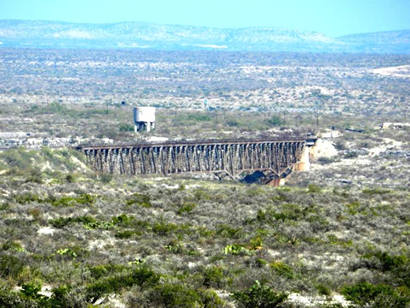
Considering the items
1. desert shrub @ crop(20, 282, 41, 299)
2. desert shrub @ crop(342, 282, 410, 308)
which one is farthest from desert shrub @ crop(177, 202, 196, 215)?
desert shrub @ crop(20, 282, 41, 299)

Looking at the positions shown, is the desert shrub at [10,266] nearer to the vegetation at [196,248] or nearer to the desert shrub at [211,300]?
the vegetation at [196,248]

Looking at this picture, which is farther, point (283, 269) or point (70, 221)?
point (70, 221)

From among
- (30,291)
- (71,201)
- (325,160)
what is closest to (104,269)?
(30,291)

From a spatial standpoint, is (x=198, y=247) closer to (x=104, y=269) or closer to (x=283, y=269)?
(x=283, y=269)

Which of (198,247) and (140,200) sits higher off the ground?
(198,247)

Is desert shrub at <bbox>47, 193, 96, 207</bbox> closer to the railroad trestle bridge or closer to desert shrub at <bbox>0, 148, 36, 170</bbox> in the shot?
desert shrub at <bbox>0, 148, 36, 170</bbox>

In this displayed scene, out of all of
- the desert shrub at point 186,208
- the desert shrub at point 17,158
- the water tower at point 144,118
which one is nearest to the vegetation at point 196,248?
the desert shrub at point 186,208

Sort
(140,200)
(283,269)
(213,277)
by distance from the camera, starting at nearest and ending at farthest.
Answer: (213,277), (283,269), (140,200)

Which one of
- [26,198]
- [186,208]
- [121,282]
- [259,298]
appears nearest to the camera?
[259,298]
